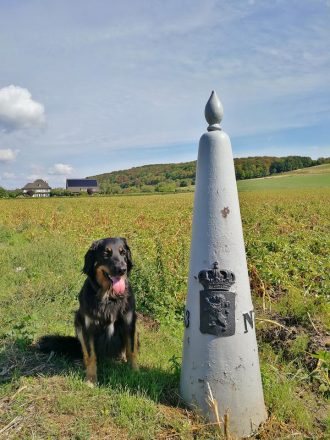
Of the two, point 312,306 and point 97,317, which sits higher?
point 97,317

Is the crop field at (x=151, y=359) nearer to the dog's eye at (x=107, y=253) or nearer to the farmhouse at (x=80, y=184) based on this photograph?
the dog's eye at (x=107, y=253)

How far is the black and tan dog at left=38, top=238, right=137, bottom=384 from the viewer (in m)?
3.69

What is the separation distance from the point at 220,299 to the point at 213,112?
59.6 inches

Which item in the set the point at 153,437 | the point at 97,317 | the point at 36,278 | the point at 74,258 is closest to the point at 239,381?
the point at 153,437

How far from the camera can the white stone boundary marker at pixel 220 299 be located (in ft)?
9.81

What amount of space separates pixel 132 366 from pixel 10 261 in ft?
19.0

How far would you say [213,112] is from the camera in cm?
301

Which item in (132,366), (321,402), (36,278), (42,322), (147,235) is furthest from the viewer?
(147,235)

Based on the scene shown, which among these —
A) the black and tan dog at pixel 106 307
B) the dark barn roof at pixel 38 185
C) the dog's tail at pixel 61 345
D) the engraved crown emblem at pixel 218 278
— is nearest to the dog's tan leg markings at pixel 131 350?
the black and tan dog at pixel 106 307

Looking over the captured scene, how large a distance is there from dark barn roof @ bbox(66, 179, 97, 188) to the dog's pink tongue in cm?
9267

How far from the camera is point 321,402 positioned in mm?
3596

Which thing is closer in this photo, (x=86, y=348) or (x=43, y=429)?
(x=43, y=429)

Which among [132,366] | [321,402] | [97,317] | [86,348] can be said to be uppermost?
[97,317]

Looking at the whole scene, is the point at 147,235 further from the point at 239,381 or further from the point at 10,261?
the point at 239,381
